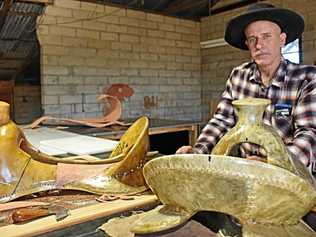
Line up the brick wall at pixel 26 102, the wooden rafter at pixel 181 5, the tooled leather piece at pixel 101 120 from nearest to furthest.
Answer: the tooled leather piece at pixel 101 120
the wooden rafter at pixel 181 5
the brick wall at pixel 26 102

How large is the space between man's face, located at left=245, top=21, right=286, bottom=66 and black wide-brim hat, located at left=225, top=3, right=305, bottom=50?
0.10ft

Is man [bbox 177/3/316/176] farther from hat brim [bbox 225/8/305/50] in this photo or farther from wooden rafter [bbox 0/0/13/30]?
wooden rafter [bbox 0/0/13/30]

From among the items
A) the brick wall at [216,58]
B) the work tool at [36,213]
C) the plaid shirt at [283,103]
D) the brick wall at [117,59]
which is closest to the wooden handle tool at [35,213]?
the work tool at [36,213]

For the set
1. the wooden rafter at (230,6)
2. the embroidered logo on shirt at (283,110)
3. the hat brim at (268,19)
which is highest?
the wooden rafter at (230,6)

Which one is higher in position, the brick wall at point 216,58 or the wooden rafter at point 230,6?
the wooden rafter at point 230,6

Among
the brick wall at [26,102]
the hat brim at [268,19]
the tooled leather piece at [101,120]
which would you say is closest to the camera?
the hat brim at [268,19]

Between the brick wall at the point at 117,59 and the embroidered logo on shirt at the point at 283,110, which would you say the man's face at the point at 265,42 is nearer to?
the embroidered logo on shirt at the point at 283,110

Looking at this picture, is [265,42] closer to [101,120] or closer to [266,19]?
[266,19]

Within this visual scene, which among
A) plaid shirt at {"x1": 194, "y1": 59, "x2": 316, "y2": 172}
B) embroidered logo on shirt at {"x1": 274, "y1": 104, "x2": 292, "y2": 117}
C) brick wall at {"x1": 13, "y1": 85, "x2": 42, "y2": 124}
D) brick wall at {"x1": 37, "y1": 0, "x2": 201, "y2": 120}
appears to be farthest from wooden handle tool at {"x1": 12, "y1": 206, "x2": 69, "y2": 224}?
brick wall at {"x1": 13, "y1": 85, "x2": 42, "y2": 124}

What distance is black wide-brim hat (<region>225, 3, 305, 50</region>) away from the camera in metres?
1.35

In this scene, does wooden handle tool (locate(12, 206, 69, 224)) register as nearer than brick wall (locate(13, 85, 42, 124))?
Yes

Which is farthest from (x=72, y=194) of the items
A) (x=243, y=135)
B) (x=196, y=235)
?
(x=243, y=135)

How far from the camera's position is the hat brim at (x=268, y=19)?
136cm

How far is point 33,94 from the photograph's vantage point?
20.4 feet
